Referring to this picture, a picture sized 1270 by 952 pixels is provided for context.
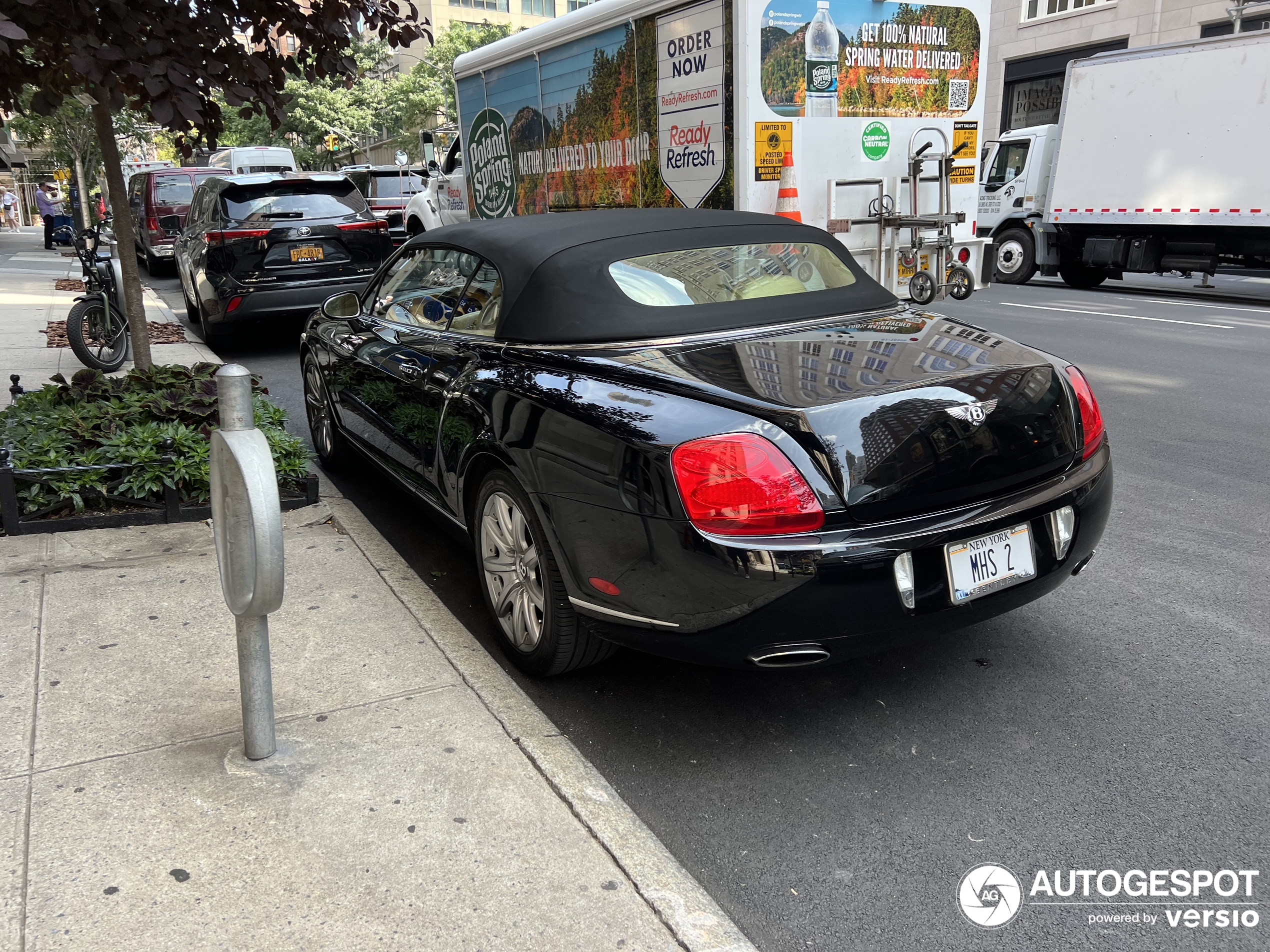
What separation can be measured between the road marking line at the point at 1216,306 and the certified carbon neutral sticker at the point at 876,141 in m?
7.36

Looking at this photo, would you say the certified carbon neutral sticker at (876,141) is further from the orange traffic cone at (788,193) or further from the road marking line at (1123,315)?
the road marking line at (1123,315)

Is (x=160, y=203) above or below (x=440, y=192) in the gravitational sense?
above

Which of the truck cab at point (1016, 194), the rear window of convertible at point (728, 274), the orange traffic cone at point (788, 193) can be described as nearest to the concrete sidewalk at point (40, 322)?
the orange traffic cone at point (788, 193)

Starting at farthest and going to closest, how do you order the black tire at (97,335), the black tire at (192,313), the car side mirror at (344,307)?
the black tire at (192,313) < the black tire at (97,335) < the car side mirror at (344,307)

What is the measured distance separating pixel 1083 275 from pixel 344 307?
51.8 feet

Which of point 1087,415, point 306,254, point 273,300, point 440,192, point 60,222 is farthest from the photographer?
point 60,222

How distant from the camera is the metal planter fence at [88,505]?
4.63 metres

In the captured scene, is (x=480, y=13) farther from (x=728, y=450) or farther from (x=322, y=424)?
(x=728, y=450)

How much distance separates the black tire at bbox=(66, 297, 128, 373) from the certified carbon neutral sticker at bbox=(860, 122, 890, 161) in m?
6.41

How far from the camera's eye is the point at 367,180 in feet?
68.9

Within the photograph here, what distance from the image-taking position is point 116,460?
496 centimetres

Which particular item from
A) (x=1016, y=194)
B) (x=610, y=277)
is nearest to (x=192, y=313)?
(x=610, y=277)

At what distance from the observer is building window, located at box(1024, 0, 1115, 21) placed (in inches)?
1123

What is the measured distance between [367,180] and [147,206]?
14.4ft
